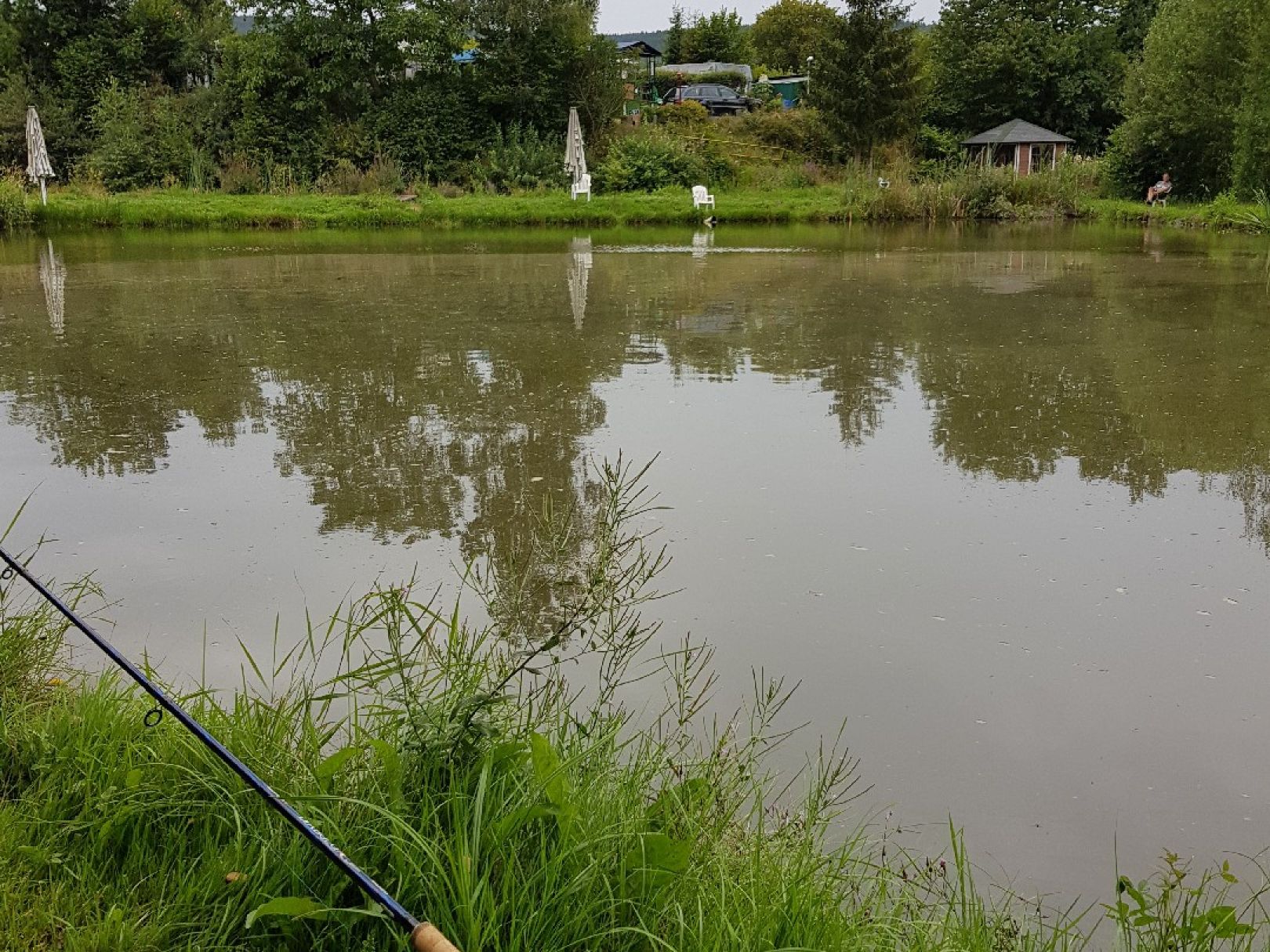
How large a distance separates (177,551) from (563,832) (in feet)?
9.90

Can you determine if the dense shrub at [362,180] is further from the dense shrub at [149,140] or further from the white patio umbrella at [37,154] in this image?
the white patio umbrella at [37,154]

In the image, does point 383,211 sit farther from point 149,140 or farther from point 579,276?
point 579,276

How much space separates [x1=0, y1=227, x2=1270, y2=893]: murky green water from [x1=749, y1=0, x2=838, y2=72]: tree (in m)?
44.4

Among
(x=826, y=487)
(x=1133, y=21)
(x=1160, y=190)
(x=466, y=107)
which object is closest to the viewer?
(x=826, y=487)

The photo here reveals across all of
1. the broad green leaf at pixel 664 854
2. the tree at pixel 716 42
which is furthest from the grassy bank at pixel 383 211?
the tree at pixel 716 42

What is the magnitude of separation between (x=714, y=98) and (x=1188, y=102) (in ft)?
53.0

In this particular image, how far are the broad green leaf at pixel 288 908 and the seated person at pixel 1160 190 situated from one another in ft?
88.5

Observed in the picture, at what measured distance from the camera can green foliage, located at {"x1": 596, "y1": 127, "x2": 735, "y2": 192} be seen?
26.3 m

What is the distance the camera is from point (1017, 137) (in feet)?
104

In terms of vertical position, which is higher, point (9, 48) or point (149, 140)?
point (9, 48)

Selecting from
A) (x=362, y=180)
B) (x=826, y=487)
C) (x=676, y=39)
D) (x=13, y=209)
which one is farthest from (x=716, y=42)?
(x=826, y=487)

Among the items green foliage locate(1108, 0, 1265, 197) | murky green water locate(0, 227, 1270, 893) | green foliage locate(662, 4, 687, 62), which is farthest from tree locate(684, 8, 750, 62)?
murky green water locate(0, 227, 1270, 893)

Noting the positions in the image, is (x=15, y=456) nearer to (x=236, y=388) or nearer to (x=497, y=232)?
(x=236, y=388)

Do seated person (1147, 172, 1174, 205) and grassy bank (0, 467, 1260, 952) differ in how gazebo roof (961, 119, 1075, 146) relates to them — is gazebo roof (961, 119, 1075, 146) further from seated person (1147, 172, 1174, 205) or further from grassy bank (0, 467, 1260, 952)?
grassy bank (0, 467, 1260, 952)
